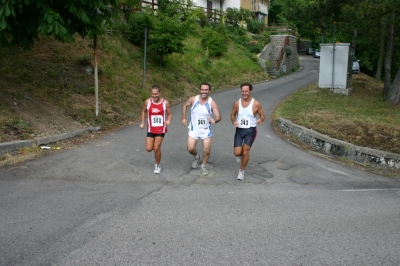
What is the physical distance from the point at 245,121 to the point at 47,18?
15.1 feet

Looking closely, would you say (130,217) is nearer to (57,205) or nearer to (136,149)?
(57,205)

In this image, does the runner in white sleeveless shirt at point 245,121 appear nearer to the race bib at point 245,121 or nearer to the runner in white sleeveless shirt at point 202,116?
the race bib at point 245,121

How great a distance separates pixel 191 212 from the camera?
5215 mm

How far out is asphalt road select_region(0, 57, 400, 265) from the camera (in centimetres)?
402

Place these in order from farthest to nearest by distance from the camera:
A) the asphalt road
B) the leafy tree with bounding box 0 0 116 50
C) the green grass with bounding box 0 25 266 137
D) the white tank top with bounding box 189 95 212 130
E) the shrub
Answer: the shrub
the green grass with bounding box 0 25 266 137
the leafy tree with bounding box 0 0 116 50
the white tank top with bounding box 189 95 212 130
the asphalt road

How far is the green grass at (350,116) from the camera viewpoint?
9.45 m

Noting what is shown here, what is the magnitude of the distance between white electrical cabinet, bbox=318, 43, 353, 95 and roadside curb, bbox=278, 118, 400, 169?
832cm

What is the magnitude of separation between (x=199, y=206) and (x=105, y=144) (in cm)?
443

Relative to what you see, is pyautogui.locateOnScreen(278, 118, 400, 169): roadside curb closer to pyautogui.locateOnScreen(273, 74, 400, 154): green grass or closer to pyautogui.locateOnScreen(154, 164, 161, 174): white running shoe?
pyautogui.locateOnScreen(273, 74, 400, 154): green grass

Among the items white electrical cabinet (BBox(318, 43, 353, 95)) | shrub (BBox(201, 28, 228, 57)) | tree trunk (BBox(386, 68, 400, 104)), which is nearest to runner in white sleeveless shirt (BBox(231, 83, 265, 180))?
tree trunk (BBox(386, 68, 400, 104))

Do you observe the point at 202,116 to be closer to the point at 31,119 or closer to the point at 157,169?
the point at 157,169

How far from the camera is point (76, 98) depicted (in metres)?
11.5

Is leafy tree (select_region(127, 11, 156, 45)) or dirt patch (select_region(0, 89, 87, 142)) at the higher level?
leafy tree (select_region(127, 11, 156, 45))

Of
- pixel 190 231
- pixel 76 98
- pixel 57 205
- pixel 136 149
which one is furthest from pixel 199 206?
pixel 76 98
